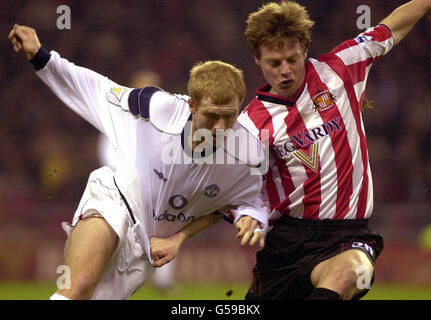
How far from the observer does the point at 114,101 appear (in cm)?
376

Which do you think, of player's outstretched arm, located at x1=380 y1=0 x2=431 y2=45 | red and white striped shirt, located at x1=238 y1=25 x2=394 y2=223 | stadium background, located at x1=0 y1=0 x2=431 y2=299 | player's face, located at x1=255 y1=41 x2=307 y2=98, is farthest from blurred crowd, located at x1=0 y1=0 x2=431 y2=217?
player's face, located at x1=255 y1=41 x2=307 y2=98

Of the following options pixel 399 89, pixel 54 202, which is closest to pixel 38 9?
pixel 54 202

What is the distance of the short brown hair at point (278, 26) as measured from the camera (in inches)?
156

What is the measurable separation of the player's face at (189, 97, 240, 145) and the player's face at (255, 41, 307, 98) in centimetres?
52

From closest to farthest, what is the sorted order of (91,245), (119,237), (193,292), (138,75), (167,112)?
(91,245), (119,237), (167,112), (193,292), (138,75)

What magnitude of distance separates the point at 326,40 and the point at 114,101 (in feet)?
16.5

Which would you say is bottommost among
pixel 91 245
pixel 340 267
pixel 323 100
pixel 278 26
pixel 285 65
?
pixel 340 267

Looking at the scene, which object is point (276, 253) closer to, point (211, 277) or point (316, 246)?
point (316, 246)

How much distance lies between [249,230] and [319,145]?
714mm

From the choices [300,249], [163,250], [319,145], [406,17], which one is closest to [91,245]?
[163,250]

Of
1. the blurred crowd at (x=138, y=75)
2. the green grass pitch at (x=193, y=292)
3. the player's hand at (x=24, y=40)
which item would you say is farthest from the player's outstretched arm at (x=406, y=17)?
the blurred crowd at (x=138, y=75)

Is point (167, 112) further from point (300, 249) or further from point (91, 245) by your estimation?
point (300, 249)

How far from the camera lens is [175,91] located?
28.7 ft
